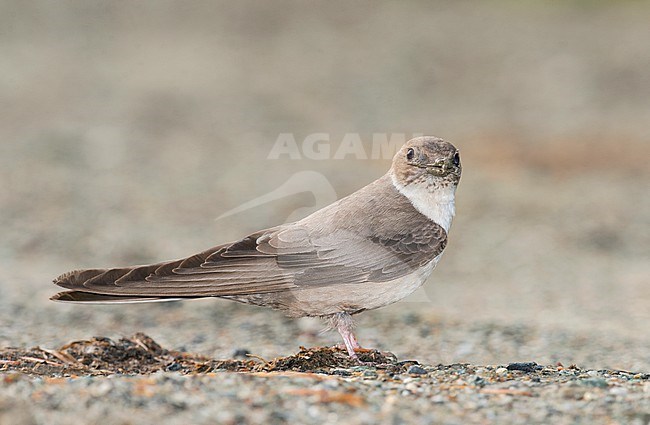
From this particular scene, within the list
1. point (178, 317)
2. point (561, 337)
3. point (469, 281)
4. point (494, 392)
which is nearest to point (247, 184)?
point (469, 281)

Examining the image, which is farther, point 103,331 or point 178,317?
point 178,317

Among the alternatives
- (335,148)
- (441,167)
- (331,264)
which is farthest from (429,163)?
(335,148)

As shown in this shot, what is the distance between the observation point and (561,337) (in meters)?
8.42

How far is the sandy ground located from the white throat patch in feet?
3.91

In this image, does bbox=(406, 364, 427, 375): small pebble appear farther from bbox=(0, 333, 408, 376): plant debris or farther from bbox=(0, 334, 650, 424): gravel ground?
bbox=(0, 333, 408, 376): plant debris

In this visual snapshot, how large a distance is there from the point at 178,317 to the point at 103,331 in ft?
2.82

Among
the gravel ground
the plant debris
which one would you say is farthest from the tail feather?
the gravel ground

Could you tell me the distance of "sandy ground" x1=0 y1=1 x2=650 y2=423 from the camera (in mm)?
8414

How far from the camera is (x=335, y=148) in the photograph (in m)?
18.5

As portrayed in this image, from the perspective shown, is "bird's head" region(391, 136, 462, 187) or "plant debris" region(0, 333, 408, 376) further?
"bird's head" region(391, 136, 462, 187)

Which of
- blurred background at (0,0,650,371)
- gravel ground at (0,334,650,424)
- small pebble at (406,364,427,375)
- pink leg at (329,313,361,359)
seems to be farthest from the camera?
blurred background at (0,0,650,371)

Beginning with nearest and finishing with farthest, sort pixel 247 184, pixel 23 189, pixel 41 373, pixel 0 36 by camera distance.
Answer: pixel 41 373 < pixel 23 189 < pixel 247 184 < pixel 0 36

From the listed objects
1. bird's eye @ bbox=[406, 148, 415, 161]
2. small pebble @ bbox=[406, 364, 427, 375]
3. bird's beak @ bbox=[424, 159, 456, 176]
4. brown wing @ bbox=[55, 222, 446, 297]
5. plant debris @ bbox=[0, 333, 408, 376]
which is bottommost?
small pebble @ bbox=[406, 364, 427, 375]

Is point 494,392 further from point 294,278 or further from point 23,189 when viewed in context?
point 23,189
